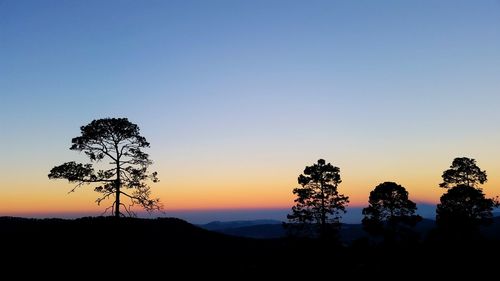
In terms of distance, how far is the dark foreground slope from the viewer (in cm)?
2722

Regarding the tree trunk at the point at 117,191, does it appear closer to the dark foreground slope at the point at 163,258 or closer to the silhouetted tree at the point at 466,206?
the dark foreground slope at the point at 163,258

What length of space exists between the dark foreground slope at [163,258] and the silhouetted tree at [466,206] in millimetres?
11742

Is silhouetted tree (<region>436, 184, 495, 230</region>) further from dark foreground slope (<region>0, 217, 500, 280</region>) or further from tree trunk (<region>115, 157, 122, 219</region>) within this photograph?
tree trunk (<region>115, 157, 122, 219</region>)

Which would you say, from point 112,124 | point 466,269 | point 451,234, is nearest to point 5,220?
point 112,124

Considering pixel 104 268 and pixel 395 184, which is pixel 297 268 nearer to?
pixel 104 268

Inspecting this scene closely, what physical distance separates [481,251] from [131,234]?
104 feet

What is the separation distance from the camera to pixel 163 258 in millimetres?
34625

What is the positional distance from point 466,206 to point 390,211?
838 centimetres

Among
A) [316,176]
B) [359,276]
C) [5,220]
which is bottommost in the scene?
[359,276]

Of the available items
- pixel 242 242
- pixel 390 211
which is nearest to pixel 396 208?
pixel 390 211

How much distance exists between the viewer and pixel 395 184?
53.2 m

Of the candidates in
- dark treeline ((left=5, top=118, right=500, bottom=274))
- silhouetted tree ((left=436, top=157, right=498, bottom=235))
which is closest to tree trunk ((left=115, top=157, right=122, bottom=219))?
dark treeline ((left=5, top=118, right=500, bottom=274))

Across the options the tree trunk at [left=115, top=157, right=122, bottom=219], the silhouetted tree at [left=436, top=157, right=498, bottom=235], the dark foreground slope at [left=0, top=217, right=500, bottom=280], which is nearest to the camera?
the dark foreground slope at [left=0, top=217, right=500, bottom=280]

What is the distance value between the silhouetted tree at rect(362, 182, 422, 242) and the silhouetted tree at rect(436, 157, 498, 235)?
3445 millimetres
